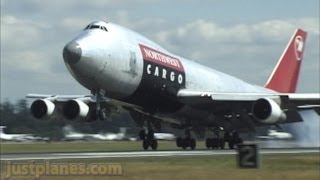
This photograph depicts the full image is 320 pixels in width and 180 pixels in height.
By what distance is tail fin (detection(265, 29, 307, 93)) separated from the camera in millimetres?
57156

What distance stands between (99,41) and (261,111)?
1022cm

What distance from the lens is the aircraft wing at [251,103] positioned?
139ft

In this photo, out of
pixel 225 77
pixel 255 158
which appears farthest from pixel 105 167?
pixel 225 77

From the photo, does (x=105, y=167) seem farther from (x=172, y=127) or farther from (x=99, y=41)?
(x=172, y=127)

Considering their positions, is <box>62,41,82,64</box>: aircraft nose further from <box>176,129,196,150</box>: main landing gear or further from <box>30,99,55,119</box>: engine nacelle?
<box>176,129,196,150</box>: main landing gear

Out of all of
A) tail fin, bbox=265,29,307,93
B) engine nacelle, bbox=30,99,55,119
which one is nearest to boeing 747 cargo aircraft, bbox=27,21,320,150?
engine nacelle, bbox=30,99,55,119

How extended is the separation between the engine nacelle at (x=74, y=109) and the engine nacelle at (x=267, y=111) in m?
9.56

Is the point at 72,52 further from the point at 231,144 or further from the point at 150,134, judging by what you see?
the point at 231,144

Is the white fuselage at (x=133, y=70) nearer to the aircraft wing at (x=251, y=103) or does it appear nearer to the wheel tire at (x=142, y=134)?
the aircraft wing at (x=251, y=103)

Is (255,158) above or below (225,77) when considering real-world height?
below

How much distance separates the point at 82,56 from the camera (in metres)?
37.0

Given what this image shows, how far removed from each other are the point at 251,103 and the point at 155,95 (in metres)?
6.28

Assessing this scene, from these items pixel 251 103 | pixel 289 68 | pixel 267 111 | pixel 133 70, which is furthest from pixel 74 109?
pixel 289 68

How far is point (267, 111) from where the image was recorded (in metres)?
41.9
